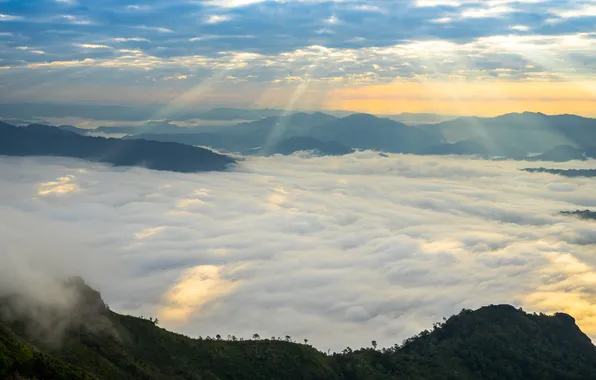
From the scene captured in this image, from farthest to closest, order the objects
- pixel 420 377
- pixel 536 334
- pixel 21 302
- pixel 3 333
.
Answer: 1. pixel 536 334
2. pixel 420 377
3. pixel 21 302
4. pixel 3 333

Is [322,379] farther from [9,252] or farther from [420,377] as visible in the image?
[9,252]

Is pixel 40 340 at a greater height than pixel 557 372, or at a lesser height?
greater

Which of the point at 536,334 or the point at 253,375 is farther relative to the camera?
the point at 536,334

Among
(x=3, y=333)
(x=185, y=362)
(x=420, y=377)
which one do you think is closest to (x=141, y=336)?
(x=185, y=362)

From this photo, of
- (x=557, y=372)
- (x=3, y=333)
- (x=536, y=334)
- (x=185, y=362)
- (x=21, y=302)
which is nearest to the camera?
(x=3, y=333)

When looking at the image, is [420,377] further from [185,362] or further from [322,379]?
[185,362]

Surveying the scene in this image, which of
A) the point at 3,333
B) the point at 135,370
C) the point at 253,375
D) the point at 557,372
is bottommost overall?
the point at 557,372
